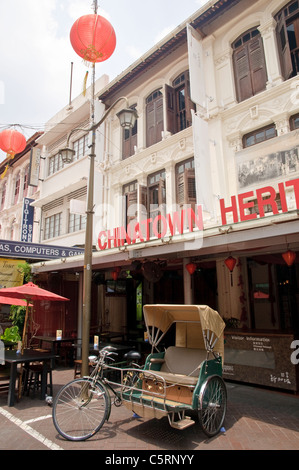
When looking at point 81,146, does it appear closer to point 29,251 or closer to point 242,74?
point 29,251

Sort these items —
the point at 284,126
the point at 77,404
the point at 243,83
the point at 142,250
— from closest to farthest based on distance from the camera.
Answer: the point at 77,404 → the point at 142,250 → the point at 284,126 → the point at 243,83

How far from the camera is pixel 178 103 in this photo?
12.9 meters

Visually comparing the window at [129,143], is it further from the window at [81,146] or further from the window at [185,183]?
the window at [185,183]

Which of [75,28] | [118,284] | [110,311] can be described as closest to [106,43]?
[75,28]

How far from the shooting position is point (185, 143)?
1184 centimetres

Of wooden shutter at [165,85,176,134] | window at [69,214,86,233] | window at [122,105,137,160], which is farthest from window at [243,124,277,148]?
window at [69,214,86,233]

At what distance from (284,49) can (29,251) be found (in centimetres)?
1107

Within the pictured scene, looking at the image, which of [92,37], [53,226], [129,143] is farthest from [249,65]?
[53,226]

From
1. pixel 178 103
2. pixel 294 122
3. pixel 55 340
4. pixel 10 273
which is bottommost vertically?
pixel 55 340

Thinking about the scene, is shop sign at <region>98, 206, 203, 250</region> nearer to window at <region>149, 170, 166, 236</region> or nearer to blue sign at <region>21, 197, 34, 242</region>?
window at <region>149, 170, 166, 236</region>

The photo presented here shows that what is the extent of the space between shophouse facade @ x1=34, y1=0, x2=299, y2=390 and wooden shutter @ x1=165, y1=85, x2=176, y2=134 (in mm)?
43

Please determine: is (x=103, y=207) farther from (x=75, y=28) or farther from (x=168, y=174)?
(x=75, y=28)

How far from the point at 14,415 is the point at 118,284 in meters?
8.98

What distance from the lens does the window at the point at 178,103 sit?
41.1 feet
